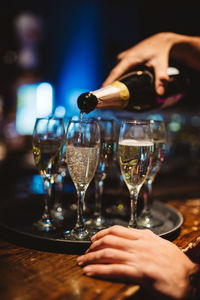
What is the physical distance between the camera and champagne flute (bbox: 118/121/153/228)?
926 millimetres

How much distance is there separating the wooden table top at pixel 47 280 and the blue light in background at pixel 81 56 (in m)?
5.05

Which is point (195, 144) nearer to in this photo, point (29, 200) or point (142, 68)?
point (142, 68)

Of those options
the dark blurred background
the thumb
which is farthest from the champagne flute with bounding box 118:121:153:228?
the dark blurred background

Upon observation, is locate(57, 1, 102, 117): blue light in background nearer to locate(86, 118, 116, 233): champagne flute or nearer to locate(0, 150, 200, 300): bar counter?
locate(86, 118, 116, 233): champagne flute

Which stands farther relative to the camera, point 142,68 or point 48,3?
point 48,3

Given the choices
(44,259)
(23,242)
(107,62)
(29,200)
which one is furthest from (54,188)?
(107,62)

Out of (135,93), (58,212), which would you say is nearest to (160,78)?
(135,93)

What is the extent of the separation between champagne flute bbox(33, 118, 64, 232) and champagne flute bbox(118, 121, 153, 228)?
8.7 inches

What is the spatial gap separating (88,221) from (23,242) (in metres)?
0.27

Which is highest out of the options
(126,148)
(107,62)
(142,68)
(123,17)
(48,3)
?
(48,3)

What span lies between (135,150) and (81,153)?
161 millimetres

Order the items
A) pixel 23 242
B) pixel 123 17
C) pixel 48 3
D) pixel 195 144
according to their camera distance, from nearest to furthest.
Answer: pixel 23 242 < pixel 195 144 < pixel 123 17 < pixel 48 3

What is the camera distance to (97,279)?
68 centimetres

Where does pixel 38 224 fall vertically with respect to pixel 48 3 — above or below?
below
